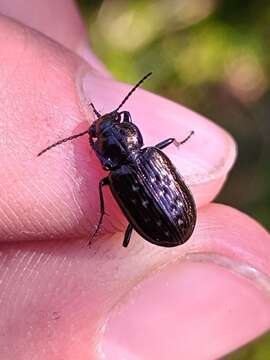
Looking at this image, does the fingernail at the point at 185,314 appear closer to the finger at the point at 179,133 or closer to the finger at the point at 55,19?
the finger at the point at 179,133

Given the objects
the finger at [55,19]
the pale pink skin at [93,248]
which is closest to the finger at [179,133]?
the pale pink skin at [93,248]

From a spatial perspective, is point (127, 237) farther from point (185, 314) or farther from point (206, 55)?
point (206, 55)

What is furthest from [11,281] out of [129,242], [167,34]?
[167,34]

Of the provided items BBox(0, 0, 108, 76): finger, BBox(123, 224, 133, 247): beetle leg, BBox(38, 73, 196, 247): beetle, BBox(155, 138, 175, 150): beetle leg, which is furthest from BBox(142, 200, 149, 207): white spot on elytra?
BBox(0, 0, 108, 76): finger

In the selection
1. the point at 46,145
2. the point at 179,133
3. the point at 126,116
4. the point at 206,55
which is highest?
the point at 46,145

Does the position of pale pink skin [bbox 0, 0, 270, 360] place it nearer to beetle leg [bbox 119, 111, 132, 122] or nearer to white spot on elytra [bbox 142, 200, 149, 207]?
beetle leg [bbox 119, 111, 132, 122]

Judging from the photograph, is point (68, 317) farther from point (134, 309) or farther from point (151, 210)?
point (151, 210)

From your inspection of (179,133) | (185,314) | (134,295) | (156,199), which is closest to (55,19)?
(179,133)

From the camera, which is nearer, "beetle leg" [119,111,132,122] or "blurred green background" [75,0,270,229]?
"beetle leg" [119,111,132,122]
